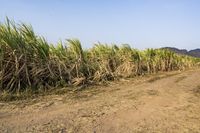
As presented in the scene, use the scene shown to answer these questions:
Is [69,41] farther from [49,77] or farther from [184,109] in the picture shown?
[184,109]

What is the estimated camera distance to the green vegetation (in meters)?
7.65

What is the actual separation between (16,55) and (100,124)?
12.4 feet

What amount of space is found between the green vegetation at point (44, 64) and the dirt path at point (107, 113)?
45.1 inches

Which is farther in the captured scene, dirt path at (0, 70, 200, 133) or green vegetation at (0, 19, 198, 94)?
green vegetation at (0, 19, 198, 94)

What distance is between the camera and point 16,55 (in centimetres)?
782

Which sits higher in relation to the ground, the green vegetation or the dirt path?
the green vegetation

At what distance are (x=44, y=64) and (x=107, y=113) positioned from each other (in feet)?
11.2

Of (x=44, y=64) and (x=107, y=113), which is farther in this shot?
(x=44, y=64)

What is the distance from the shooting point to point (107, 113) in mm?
5246

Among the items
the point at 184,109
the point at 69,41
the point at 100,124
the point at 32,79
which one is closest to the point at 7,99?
the point at 32,79

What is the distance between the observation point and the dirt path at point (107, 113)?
177 inches

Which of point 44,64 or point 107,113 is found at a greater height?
point 44,64

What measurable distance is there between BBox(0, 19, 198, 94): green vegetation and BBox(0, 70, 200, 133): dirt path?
1145mm

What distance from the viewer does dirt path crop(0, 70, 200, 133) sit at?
14.7ft
